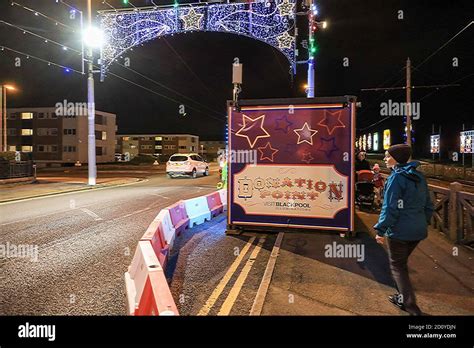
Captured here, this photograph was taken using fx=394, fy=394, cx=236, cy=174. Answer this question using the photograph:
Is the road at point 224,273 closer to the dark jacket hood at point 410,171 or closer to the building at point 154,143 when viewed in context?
the dark jacket hood at point 410,171

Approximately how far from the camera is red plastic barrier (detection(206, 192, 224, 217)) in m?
11.6

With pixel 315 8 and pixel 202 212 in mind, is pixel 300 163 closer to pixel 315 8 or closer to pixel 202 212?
pixel 202 212

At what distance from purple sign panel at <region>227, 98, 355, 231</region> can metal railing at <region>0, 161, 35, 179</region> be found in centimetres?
1760

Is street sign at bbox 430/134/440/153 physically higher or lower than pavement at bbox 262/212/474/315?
higher

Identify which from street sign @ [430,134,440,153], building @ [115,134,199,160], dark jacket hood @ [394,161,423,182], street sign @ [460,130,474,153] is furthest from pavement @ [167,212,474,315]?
building @ [115,134,199,160]

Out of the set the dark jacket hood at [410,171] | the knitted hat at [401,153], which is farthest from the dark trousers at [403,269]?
the knitted hat at [401,153]

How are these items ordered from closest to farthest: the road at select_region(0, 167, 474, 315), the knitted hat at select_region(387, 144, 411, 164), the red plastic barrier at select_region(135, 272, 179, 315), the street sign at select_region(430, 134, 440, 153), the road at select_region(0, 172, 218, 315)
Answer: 1. the red plastic barrier at select_region(135, 272, 179, 315)
2. the knitted hat at select_region(387, 144, 411, 164)
3. the road at select_region(0, 167, 474, 315)
4. the road at select_region(0, 172, 218, 315)
5. the street sign at select_region(430, 134, 440, 153)

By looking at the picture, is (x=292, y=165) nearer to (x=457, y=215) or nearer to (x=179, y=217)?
(x=179, y=217)

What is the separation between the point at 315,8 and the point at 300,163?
10122mm

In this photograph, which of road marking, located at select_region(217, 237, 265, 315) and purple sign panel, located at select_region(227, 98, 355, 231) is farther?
purple sign panel, located at select_region(227, 98, 355, 231)

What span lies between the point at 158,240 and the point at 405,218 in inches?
155

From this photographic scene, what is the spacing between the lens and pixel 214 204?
39.5ft

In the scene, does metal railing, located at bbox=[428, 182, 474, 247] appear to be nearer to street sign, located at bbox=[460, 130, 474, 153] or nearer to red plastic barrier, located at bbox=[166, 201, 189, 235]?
red plastic barrier, located at bbox=[166, 201, 189, 235]
